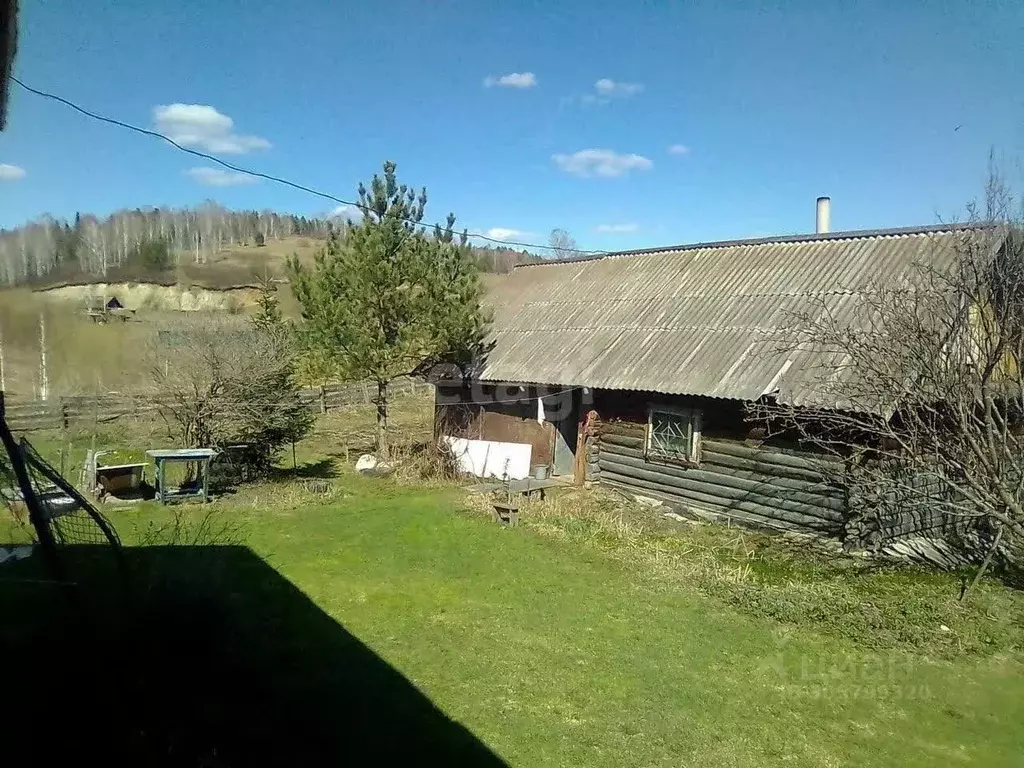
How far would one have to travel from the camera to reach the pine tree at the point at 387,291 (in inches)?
554

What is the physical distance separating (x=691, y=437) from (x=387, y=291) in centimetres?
667

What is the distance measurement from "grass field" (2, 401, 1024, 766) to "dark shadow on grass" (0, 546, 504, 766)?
0.03 m

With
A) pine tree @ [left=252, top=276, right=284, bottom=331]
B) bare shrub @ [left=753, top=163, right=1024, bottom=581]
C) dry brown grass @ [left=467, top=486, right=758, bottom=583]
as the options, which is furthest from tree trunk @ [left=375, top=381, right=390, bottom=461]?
pine tree @ [left=252, top=276, right=284, bottom=331]

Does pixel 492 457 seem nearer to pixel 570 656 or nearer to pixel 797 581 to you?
pixel 797 581

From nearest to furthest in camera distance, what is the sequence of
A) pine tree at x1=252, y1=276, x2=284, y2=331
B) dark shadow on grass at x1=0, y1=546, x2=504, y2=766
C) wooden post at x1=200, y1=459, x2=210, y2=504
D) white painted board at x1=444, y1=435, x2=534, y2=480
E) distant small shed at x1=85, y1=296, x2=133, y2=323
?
dark shadow on grass at x1=0, y1=546, x2=504, y2=766
distant small shed at x1=85, y1=296, x2=133, y2=323
wooden post at x1=200, y1=459, x2=210, y2=504
white painted board at x1=444, y1=435, x2=534, y2=480
pine tree at x1=252, y1=276, x2=284, y2=331

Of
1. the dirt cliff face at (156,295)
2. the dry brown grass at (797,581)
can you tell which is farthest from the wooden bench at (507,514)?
the dirt cliff face at (156,295)

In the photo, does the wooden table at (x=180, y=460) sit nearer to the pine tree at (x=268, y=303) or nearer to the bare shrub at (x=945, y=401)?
the bare shrub at (x=945, y=401)

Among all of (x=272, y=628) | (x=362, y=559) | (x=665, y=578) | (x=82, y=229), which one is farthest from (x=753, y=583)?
(x=82, y=229)

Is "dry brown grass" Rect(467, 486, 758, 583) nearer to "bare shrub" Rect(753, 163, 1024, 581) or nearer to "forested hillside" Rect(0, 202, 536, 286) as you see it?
"bare shrub" Rect(753, 163, 1024, 581)

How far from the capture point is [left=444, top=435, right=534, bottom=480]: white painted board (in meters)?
15.9

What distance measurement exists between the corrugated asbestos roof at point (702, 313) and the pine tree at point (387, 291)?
7.69 ft

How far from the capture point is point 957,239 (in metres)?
11.7

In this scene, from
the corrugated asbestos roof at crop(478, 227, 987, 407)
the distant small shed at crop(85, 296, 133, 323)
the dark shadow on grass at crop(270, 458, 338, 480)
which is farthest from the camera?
the dark shadow on grass at crop(270, 458, 338, 480)

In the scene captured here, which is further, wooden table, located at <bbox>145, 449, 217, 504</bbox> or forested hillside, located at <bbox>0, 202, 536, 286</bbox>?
wooden table, located at <bbox>145, 449, 217, 504</bbox>
